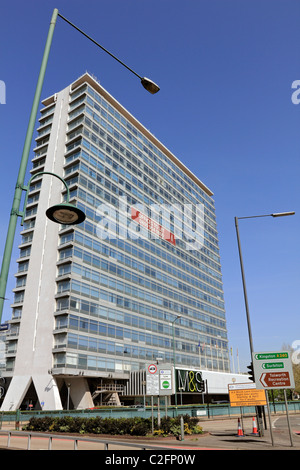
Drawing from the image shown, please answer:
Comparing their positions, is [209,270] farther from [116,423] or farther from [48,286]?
[116,423]

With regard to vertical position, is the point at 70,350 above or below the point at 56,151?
below

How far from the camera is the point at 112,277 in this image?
195 ft

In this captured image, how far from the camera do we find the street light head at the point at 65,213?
7.83 meters

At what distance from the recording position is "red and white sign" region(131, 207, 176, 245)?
6981 centimetres

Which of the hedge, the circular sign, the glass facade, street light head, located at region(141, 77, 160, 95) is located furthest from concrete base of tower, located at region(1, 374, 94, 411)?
street light head, located at region(141, 77, 160, 95)

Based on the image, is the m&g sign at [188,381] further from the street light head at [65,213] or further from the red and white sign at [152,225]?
the street light head at [65,213]

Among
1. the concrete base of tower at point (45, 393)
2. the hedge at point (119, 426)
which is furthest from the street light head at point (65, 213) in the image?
the concrete base of tower at point (45, 393)

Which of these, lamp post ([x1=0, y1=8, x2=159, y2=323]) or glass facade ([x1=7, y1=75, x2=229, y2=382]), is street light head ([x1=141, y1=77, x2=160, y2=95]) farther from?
glass facade ([x1=7, y1=75, x2=229, y2=382])

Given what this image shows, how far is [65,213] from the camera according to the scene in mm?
8047

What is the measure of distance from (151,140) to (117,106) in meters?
14.4

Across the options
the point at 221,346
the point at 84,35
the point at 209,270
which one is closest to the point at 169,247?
the point at 209,270

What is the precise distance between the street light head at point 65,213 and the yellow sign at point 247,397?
60.8 feet

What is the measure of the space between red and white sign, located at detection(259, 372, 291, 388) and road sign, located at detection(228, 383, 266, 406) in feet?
18.4

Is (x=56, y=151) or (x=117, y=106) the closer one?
(x=56, y=151)
